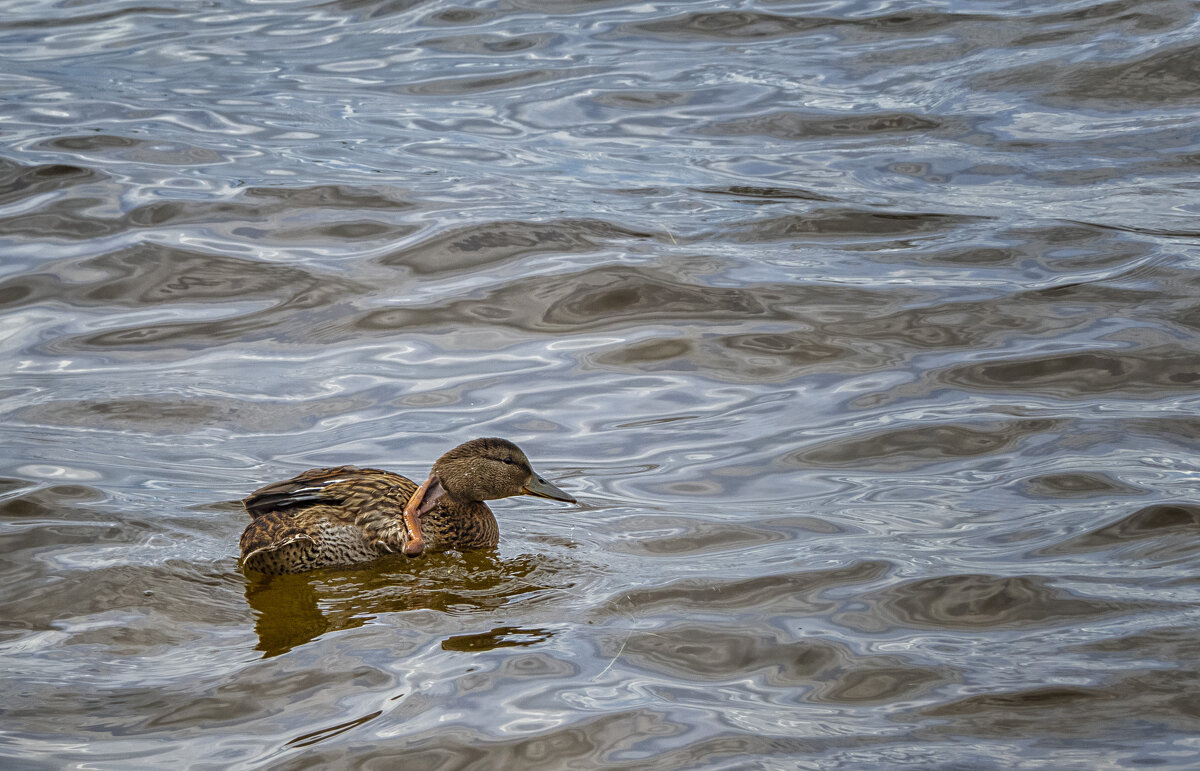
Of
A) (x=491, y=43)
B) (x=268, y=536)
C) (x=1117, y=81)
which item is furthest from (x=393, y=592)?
(x=491, y=43)

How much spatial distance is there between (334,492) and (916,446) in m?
3.05

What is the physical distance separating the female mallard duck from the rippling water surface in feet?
0.40

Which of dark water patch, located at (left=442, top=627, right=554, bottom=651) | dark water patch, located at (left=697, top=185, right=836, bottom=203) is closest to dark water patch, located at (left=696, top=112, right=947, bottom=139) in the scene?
dark water patch, located at (left=697, top=185, right=836, bottom=203)

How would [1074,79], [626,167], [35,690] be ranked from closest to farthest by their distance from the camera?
[35,690] < [626,167] < [1074,79]

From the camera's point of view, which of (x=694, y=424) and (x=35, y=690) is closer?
(x=35, y=690)

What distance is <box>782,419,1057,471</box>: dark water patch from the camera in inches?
285

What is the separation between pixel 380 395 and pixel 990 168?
6.02 m

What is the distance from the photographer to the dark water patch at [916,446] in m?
7.25

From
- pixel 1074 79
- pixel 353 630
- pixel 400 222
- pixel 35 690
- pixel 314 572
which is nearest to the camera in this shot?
pixel 35 690

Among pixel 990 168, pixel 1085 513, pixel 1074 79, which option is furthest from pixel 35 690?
pixel 1074 79

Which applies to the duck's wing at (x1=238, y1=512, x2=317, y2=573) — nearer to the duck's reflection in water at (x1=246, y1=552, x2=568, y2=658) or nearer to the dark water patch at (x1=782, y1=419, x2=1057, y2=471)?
the duck's reflection in water at (x1=246, y1=552, x2=568, y2=658)

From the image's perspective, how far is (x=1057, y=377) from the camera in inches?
320

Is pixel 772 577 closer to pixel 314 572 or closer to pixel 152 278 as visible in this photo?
pixel 314 572

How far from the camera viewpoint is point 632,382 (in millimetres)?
8469
